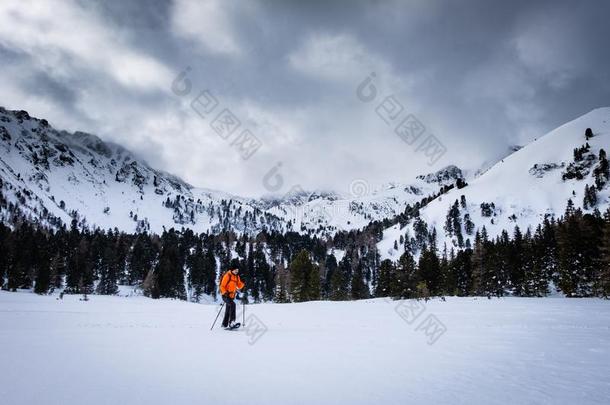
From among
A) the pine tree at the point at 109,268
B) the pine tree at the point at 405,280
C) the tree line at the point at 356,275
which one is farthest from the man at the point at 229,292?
the pine tree at the point at 109,268

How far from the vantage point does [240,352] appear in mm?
8141

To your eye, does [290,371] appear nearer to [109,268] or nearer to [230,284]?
[230,284]

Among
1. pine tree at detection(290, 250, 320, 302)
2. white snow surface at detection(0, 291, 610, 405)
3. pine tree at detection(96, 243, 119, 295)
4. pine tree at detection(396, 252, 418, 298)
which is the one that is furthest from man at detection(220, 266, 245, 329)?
pine tree at detection(96, 243, 119, 295)

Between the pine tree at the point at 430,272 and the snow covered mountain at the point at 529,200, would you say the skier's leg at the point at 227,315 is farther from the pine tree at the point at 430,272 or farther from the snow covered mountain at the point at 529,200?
the snow covered mountain at the point at 529,200

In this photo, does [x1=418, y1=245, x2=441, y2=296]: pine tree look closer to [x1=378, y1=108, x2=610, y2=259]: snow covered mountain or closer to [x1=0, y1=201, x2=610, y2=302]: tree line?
[x1=0, y1=201, x2=610, y2=302]: tree line

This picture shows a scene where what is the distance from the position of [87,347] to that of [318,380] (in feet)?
19.7

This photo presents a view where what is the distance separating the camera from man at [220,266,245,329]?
1313 cm

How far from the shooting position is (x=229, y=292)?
13.2 meters

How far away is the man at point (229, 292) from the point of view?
13.1m

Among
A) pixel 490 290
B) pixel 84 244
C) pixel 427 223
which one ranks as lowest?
pixel 490 290

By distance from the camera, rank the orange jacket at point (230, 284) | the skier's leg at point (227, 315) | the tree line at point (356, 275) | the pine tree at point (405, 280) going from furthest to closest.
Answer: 1. the pine tree at point (405, 280)
2. the tree line at point (356, 275)
3. the orange jacket at point (230, 284)
4. the skier's leg at point (227, 315)

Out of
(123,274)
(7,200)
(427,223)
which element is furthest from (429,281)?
(7,200)

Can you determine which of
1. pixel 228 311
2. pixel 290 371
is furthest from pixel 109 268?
pixel 290 371

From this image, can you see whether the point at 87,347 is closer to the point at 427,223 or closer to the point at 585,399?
the point at 585,399
